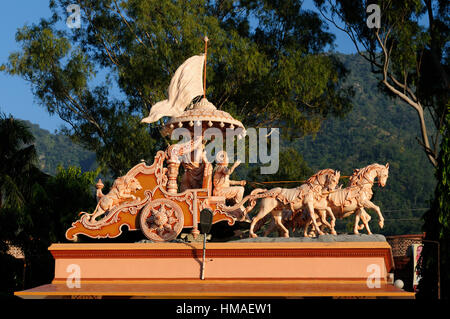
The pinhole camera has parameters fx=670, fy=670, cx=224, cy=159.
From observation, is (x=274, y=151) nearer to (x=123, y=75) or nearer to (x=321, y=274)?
(x=123, y=75)

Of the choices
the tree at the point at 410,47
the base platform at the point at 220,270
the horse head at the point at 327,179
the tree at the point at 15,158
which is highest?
the tree at the point at 410,47

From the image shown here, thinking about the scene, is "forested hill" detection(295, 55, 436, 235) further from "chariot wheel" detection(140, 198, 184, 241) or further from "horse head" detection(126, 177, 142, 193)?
"chariot wheel" detection(140, 198, 184, 241)

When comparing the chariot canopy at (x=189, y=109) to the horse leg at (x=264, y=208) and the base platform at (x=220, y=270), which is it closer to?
the horse leg at (x=264, y=208)

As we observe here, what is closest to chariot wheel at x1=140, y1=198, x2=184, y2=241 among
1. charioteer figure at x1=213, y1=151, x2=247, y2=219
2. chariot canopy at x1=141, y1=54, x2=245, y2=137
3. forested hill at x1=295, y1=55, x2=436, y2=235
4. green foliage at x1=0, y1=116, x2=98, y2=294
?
charioteer figure at x1=213, y1=151, x2=247, y2=219

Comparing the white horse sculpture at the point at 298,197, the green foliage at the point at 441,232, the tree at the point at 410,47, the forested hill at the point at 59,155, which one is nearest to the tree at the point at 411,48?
the tree at the point at 410,47

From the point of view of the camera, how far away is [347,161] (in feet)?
183

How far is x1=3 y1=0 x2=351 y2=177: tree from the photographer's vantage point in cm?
2553

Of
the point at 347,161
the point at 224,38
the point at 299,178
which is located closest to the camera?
the point at 224,38

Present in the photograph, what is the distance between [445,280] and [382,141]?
45044mm

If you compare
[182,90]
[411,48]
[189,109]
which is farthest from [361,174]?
[411,48]

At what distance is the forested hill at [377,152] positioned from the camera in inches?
1871

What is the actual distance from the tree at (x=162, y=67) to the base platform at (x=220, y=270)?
12620 millimetres
